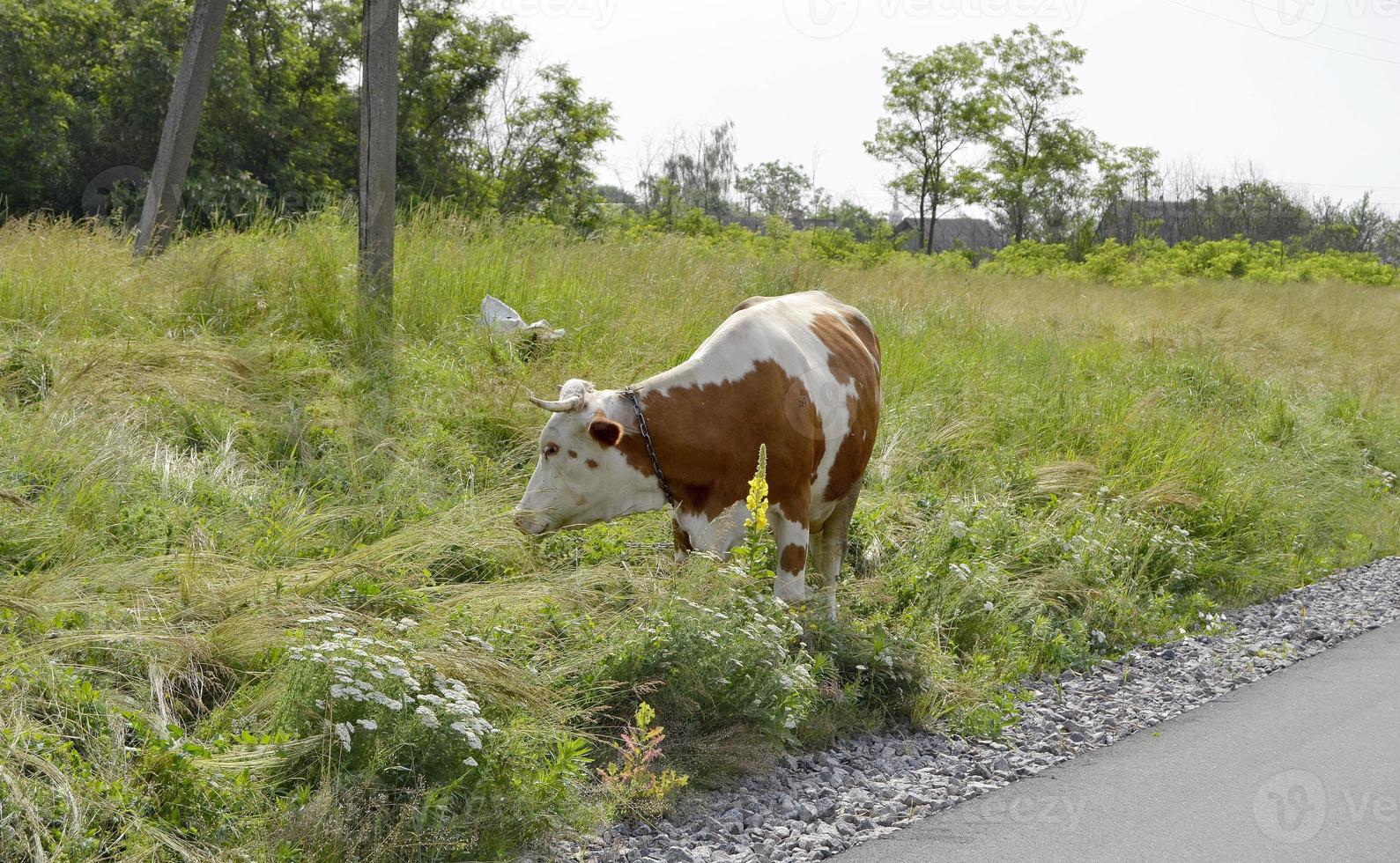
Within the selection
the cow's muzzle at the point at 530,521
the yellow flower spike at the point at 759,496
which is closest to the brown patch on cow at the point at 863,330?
the yellow flower spike at the point at 759,496

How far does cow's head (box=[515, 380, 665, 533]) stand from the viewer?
5531mm

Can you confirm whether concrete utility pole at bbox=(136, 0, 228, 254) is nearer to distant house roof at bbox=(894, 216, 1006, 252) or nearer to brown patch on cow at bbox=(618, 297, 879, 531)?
brown patch on cow at bbox=(618, 297, 879, 531)

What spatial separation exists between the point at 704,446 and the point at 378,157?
474 centimetres

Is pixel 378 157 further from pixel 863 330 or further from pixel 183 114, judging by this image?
pixel 863 330

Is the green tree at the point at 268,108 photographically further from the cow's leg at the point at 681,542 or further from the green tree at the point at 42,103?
the cow's leg at the point at 681,542

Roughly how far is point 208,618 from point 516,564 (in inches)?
68.8

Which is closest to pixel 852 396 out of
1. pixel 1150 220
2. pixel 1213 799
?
pixel 1213 799

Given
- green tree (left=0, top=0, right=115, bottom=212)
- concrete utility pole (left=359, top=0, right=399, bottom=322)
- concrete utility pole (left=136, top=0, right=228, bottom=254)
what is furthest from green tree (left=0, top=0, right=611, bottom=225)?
concrete utility pole (left=359, top=0, right=399, bottom=322)

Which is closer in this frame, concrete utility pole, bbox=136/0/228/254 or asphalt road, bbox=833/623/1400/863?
asphalt road, bbox=833/623/1400/863

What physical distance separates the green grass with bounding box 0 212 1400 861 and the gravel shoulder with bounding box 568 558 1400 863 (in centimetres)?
17

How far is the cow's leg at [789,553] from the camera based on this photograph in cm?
577

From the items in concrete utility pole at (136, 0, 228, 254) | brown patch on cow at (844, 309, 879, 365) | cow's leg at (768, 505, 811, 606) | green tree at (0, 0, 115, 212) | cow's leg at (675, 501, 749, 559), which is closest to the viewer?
cow's leg at (675, 501, 749, 559)

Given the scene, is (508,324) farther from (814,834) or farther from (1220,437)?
(1220,437)

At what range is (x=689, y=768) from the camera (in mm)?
4598
